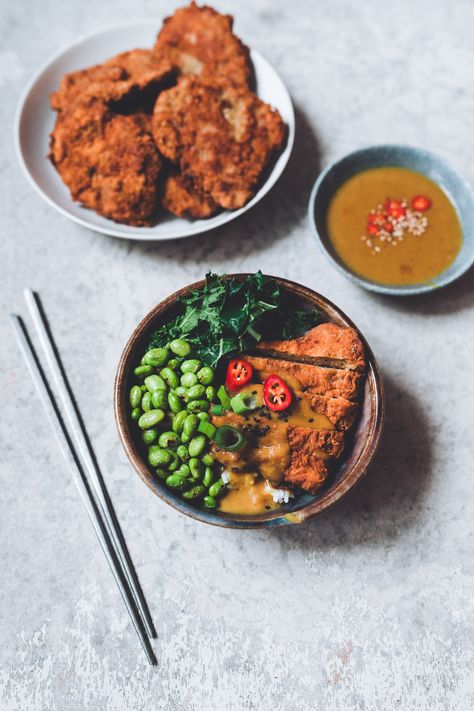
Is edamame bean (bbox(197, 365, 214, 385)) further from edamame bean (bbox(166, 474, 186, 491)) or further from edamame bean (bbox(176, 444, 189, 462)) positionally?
edamame bean (bbox(166, 474, 186, 491))

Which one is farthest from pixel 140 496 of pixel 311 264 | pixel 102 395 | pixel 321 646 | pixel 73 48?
pixel 73 48

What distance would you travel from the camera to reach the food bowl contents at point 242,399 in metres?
2.95

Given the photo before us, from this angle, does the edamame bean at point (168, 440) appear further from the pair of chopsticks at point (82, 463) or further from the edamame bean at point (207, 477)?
the pair of chopsticks at point (82, 463)

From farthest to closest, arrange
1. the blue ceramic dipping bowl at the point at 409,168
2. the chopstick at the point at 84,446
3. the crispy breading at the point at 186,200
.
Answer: the crispy breading at the point at 186,200 → the blue ceramic dipping bowl at the point at 409,168 → the chopstick at the point at 84,446

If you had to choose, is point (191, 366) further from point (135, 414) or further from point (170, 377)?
point (135, 414)

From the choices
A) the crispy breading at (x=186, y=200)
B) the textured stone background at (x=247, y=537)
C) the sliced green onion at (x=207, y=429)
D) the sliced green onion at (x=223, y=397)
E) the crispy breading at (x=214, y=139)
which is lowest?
the textured stone background at (x=247, y=537)

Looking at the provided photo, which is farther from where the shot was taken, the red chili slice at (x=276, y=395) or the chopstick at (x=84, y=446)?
the chopstick at (x=84, y=446)

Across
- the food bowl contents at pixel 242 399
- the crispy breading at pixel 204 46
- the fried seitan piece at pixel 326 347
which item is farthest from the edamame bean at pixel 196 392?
the crispy breading at pixel 204 46

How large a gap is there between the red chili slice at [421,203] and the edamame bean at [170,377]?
6.00 feet

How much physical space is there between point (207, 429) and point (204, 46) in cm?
234

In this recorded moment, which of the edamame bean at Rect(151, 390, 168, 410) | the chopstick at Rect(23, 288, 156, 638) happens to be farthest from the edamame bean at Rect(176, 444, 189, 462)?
the chopstick at Rect(23, 288, 156, 638)

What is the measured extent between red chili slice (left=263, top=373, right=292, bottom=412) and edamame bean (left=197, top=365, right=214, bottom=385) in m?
0.27

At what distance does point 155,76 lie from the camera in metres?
3.65

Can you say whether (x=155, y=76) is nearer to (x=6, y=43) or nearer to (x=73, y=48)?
(x=73, y=48)
